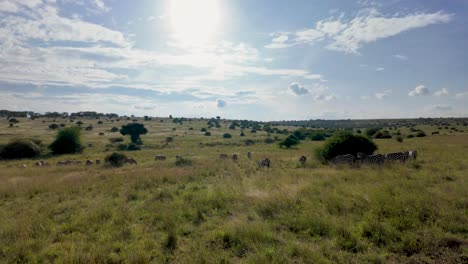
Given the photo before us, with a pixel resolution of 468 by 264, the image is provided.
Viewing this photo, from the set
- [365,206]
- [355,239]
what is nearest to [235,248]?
[355,239]

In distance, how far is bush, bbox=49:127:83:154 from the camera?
40.6 meters

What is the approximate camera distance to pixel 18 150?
1420 inches

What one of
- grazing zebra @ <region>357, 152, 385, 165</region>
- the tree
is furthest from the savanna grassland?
the tree

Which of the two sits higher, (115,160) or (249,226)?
(249,226)

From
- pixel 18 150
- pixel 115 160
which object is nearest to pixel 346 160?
pixel 115 160

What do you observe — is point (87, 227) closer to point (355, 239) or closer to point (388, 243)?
point (355, 239)

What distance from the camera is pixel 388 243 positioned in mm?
5723

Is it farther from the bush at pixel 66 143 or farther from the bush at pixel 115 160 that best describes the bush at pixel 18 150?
the bush at pixel 115 160

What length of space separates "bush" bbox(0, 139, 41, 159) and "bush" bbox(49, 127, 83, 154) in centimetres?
358

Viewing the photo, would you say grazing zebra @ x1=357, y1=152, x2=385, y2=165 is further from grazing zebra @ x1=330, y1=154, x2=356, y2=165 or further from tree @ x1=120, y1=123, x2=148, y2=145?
tree @ x1=120, y1=123, x2=148, y2=145

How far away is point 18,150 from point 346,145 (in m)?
42.9

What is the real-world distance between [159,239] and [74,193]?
8126mm

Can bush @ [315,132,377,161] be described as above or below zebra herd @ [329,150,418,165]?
above

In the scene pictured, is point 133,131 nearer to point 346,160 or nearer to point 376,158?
point 346,160
